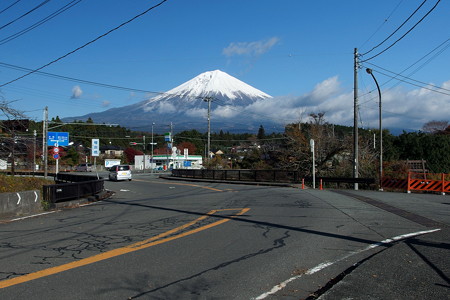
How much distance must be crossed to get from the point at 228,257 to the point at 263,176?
29.0 m

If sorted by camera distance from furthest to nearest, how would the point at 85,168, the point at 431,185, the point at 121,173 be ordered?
the point at 85,168
the point at 121,173
the point at 431,185

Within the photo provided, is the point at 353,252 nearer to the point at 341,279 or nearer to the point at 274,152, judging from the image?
the point at 341,279

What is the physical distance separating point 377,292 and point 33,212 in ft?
42.6

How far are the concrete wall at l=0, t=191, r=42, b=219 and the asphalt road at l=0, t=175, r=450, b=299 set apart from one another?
1.33 meters

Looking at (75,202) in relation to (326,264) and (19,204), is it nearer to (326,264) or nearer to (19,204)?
(19,204)

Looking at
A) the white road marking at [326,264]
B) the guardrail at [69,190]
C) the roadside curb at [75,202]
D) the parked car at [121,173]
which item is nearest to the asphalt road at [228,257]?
the white road marking at [326,264]

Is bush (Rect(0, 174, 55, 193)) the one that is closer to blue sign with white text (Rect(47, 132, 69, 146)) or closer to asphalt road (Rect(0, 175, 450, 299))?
asphalt road (Rect(0, 175, 450, 299))

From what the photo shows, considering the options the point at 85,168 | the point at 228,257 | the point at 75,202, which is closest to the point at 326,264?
the point at 228,257

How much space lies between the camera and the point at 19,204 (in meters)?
13.9

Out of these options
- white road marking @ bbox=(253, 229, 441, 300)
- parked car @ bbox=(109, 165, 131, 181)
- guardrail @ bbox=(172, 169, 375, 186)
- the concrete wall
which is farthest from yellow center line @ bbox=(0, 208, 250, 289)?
parked car @ bbox=(109, 165, 131, 181)

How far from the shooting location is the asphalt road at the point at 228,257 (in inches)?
216

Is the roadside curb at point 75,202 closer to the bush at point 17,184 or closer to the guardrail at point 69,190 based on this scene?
the guardrail at point 69,190

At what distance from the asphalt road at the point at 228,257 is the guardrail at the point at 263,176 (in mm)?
15959

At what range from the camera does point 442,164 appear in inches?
2037
